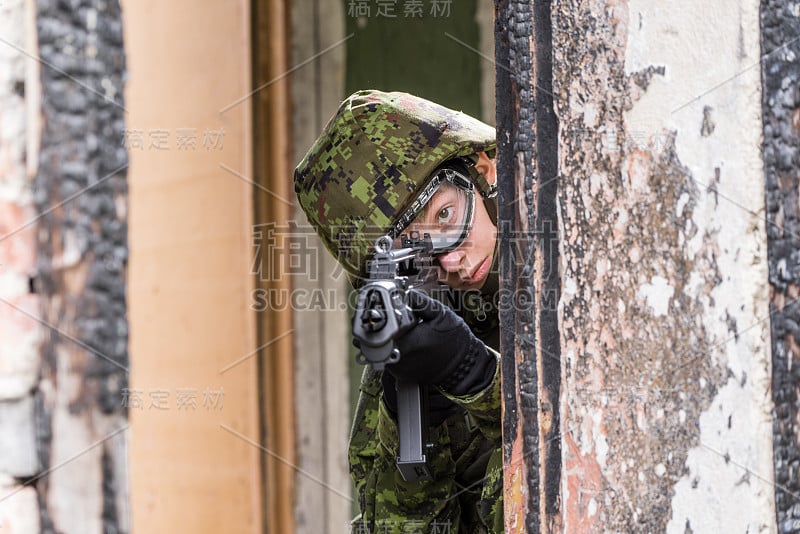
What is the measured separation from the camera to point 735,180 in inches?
40.7

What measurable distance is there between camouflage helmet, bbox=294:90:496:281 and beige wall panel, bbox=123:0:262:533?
127 cm

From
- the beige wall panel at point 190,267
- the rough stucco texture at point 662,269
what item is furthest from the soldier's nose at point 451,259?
the beige wall panel at point 190,267

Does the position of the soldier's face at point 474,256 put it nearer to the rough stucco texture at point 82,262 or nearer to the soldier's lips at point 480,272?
the soldier's lips at point 480,272

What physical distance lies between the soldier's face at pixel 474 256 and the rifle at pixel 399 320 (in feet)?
0.12

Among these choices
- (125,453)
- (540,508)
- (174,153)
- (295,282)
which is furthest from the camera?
(295,282)

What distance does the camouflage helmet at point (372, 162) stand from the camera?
146 cm

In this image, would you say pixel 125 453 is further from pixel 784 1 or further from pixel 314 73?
pixel 314 73

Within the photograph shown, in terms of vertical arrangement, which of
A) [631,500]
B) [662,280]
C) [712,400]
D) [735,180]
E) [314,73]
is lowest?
[631,500]

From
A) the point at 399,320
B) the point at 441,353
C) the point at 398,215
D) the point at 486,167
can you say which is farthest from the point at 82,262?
the point at 486,167

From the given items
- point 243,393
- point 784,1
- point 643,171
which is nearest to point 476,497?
point 643,171

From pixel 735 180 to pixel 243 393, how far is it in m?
2.14

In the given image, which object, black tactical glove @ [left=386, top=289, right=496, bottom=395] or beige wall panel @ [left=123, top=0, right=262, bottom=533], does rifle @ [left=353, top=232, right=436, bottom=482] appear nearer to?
black tactical glove @ [left=386, top=289, right=496, bottom=395]

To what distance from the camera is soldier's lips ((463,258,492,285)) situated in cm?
147

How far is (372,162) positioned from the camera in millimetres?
1486
